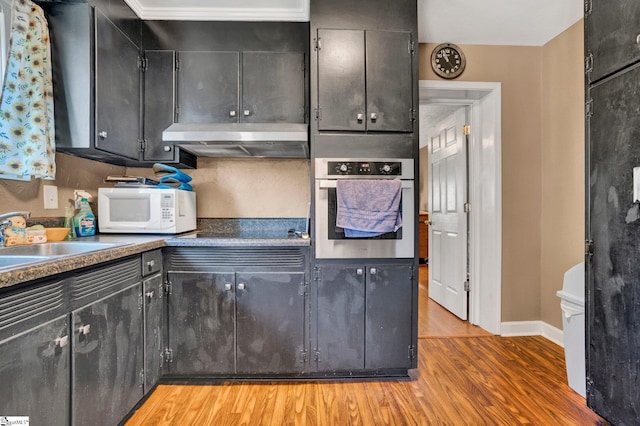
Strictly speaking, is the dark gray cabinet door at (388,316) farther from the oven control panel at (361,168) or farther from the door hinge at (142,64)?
the door hinge at (142,64)

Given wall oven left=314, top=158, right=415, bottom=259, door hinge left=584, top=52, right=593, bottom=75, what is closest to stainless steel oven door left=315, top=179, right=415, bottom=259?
wall oven left=314, top=158, right=415, bottom=259

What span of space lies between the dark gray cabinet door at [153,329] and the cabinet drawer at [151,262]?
0.04m

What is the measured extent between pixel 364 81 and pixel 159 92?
1.38 metres

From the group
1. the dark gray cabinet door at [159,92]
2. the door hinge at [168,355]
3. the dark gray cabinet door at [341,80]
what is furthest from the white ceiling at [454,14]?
the door hinge at [168,355]

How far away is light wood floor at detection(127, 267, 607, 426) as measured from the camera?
5.08 feet

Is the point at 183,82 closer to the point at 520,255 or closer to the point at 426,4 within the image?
the point at 426,4

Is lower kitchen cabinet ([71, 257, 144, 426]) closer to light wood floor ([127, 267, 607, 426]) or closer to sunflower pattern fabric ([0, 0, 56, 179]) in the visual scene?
light wood floor ([127, 267, 607, 426])

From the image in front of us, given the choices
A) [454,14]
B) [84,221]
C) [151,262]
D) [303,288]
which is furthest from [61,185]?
[454,14]

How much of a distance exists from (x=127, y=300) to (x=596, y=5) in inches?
104

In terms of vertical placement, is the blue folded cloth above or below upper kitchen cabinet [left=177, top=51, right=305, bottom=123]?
below

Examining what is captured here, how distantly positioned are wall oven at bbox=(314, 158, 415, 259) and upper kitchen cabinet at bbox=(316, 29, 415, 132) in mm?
220

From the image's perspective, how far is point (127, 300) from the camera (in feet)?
4.91

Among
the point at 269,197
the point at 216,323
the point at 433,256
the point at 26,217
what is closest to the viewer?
the point at 26,217

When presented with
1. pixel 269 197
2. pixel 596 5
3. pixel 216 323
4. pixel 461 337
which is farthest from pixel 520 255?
pixel 216 323
